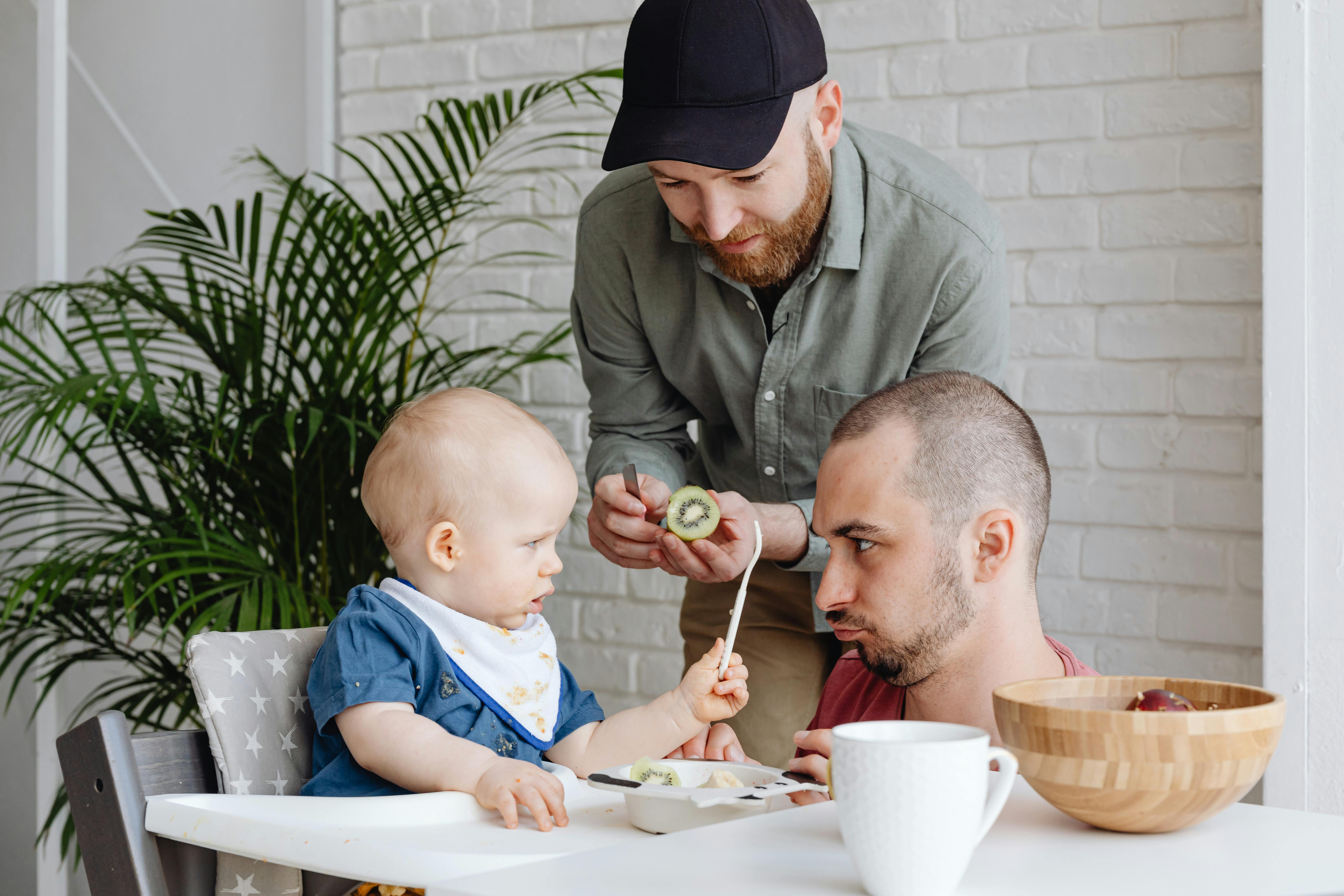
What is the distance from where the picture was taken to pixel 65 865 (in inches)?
128

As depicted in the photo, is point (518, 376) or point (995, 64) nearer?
point (995, 64)

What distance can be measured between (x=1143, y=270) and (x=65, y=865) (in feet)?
9.78

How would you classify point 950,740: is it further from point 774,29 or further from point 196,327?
point 196,327

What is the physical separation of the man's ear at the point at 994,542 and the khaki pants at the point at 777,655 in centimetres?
88

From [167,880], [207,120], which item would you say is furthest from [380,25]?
[167,880]

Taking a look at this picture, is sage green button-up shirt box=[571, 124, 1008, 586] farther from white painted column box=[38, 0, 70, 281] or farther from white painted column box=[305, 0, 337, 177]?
white painted column box=[38, 0, 70, 281]

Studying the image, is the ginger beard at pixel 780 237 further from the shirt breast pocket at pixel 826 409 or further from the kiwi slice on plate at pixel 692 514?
the kiwi slice on plate at pixel 692 514

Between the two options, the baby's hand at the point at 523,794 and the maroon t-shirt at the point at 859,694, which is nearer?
the baby's hand at the point at 523,794

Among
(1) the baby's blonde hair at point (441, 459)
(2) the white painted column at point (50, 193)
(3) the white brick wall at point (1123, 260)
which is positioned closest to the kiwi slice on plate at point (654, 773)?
(1) the baby's blonde hair at point (441, 459)

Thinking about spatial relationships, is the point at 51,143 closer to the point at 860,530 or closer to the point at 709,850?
the point at 860,530

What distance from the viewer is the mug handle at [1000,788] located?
29.7 inches

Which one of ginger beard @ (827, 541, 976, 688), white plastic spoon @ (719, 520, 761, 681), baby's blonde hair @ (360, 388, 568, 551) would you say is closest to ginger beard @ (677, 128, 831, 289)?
baby's blonde hair @ (360, 388, 568, 551)

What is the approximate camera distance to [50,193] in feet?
10.5

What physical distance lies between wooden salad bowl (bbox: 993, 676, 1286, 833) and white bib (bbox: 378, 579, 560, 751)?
0.73 m
